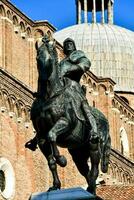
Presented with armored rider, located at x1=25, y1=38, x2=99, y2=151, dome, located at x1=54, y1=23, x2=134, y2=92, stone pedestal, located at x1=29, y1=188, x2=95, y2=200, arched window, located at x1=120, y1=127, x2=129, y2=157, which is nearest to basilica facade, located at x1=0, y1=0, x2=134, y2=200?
arched window, located at x1=120, y1=127, x2=129, y2=157

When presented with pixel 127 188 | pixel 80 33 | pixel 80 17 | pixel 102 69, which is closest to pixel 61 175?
pixel 127 188

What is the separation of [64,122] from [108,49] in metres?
38.4

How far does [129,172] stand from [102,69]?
1112 centimetres

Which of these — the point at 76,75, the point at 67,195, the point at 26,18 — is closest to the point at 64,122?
the point at 76,75

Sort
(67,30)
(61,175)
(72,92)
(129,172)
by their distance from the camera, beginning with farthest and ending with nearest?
(67,30) → (129,172) → (61,175) → (72,92)

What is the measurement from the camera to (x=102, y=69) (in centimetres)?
4553

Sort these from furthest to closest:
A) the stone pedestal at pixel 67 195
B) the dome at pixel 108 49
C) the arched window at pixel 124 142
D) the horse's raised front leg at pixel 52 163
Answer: the dome at pixel 108 49
the arched window at pixel 124 142
the horse's raised front leg at pixel 52 163
the stone pedestal at pixel 67 195

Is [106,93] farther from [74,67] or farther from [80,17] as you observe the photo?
[74,67]

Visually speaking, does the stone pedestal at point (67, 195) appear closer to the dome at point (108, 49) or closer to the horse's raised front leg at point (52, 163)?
the horse's raised front leg at point (52, 163)

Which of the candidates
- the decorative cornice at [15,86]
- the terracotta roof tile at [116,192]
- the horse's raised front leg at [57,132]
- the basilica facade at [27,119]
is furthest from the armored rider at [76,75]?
the terracotta roof tile at [116,192]

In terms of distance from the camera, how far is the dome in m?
45.5

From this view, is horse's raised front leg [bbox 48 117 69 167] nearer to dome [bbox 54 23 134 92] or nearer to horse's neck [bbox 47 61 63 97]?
horse's neck [bbox 47 61 63 97]

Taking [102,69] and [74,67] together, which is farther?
[102,69]

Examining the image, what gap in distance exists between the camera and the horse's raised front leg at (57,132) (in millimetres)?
8109
